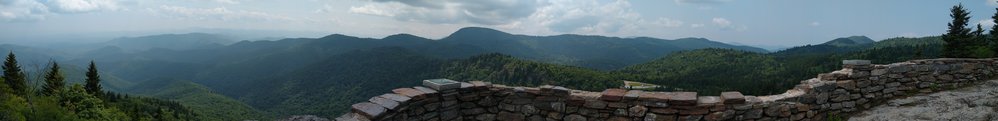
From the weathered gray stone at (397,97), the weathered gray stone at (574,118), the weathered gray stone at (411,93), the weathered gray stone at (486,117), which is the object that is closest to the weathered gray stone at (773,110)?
the weathered gray stone at (574,118)

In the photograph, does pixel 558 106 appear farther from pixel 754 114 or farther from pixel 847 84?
pixel 847 84

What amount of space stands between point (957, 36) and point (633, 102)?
143 ft

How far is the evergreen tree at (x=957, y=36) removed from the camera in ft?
126

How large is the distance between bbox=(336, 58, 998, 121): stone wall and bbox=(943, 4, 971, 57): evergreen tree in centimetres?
3761

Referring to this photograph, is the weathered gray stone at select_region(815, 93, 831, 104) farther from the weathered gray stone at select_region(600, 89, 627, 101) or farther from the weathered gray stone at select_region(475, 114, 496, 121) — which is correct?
the weathered gray stone at select_region(475, 114, 496, 121)

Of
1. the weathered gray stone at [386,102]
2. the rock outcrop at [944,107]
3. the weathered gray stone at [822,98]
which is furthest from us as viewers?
the weathered gray stone at [822,98]

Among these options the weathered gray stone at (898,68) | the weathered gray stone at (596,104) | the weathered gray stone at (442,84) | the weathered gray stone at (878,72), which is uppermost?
the weathered gray stone at (898,68)

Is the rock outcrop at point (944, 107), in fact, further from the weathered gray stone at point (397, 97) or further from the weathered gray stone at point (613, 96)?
the weathered gray stone at point (397, 97)

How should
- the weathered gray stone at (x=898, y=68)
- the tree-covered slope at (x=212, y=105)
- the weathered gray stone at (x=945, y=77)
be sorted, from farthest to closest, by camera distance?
the tree-covered slope at (x=212, y=105), the weathered gray stone at (x=945, y=77), the weathered gray stone at (x=898, y=68)

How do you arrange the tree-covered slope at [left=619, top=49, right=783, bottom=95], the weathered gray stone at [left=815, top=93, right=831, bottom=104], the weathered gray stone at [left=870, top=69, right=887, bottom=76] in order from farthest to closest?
the tree-covered slope at [left=619, top=49, right=783, bottom=95]
the weathered gray stone at [left=870, top=69, right=887, bottom=76]
the weathered gray stone at [left=815, top=93, right=831, bottom=104]

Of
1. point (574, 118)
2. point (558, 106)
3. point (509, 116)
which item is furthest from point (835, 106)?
point (509, 116)

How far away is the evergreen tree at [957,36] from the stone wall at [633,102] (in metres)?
37.6

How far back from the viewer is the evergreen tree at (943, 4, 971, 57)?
3827cm

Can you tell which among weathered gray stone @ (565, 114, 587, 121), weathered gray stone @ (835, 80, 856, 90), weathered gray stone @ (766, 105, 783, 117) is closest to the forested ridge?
weathered gray stone @ (565, 114, 587, 121)
